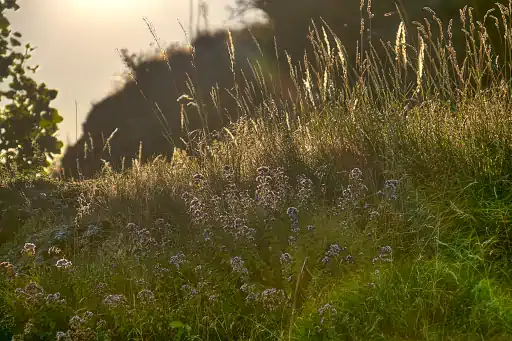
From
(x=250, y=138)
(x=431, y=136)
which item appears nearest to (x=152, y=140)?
(x=250, y=138)

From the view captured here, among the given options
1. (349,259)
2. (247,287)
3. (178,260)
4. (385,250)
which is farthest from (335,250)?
(178,260)

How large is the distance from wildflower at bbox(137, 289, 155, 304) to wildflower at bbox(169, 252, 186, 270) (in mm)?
360

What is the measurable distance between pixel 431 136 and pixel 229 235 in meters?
1.77

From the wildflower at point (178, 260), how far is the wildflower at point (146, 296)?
360 mm

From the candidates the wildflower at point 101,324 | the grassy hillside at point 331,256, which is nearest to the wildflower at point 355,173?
the grassy hillside at point 331,256

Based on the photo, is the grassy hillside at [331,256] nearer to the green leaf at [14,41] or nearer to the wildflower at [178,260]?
the wildflower at [178,260]

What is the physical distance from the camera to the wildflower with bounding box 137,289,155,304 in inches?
152

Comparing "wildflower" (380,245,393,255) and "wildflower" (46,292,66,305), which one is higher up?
"wildflower" (46,292,66,305)

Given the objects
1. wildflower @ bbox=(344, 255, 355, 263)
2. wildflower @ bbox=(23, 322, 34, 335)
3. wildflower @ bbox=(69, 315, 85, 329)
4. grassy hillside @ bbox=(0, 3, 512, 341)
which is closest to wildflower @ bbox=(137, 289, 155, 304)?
grassy hillside @ bbox=(0, 3, 512, 341)

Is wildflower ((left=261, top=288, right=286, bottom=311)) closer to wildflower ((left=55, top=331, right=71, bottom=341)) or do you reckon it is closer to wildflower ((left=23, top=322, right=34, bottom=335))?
wildflower ((left=55, top=331, right=71, bottom=341))

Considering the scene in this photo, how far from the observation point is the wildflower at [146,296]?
3.86m

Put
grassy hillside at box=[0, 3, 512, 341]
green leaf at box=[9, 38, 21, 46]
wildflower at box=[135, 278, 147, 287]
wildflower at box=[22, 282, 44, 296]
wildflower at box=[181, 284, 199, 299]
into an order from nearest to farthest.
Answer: grassy hillside at box=[0, 3, 512, 341] < wildflower at box=[181, 284, 199, 299] < wildflower at box=[22, 282, 44, 296] < wildflower at box=[135, 278, 147, 287] < green leaf at box=[9, 38, 21, 46]

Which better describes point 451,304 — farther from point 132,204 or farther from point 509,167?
point 132,204

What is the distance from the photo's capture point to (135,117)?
19.1 metres
